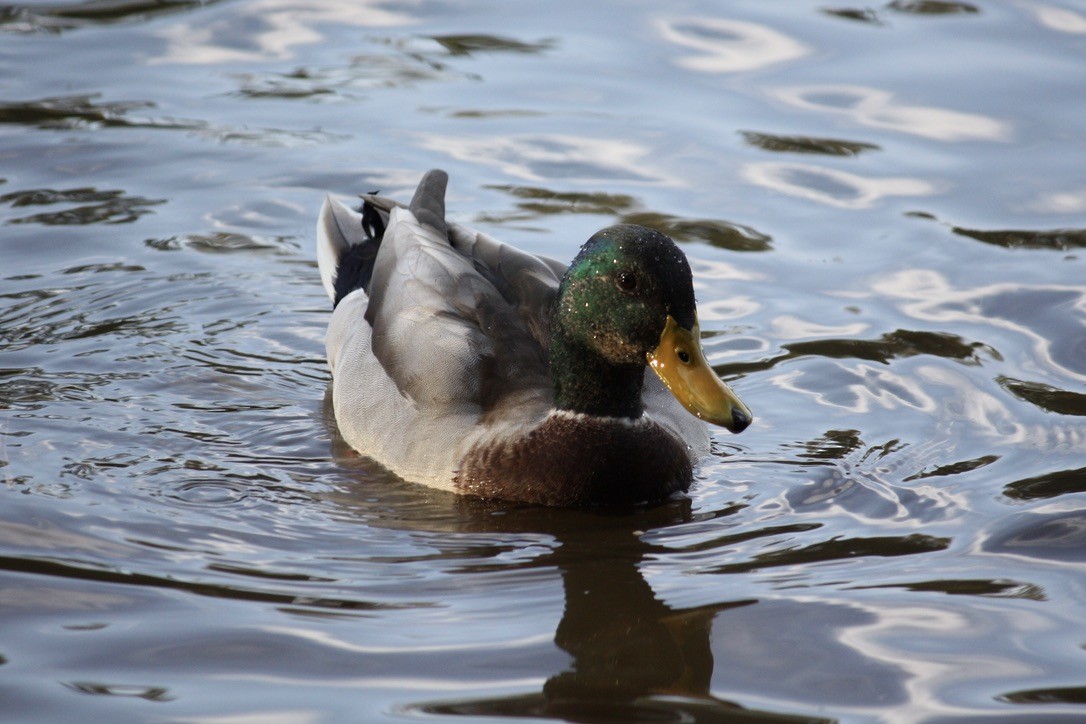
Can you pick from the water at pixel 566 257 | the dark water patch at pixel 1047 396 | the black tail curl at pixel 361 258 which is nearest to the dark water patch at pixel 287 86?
the water at pixel 566 257

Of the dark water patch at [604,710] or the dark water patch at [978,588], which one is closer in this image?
the dark water patch at [604,710]

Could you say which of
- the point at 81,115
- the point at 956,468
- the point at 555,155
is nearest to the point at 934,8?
the point at 555,155

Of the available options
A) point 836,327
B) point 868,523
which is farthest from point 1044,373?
point 868,523

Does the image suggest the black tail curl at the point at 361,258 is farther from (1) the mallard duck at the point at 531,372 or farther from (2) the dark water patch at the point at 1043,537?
(2) the dark water patch at the point at 1043,537

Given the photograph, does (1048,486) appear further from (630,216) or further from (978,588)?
(630,216)

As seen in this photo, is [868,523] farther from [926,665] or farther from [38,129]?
[38,129]

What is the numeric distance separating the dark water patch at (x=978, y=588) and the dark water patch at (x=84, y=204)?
559cm

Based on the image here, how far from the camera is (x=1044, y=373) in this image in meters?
7.22

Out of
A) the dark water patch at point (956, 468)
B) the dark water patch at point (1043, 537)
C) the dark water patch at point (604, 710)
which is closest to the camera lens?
the dark water patch at point (604, 710)

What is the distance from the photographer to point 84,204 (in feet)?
30.7

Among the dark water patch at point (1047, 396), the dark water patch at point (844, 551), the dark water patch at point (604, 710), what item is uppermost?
the dark water patch at point (1047, 396)

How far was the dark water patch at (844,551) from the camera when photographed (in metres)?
5.48

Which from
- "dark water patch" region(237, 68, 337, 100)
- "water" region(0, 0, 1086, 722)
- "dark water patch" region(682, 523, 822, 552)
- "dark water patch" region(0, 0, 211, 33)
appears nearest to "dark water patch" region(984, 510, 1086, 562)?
"water" region(0, 0, 1086, 722)

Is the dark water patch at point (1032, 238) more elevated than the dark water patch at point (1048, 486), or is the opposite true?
the dark water patch at point (1032, 238)
